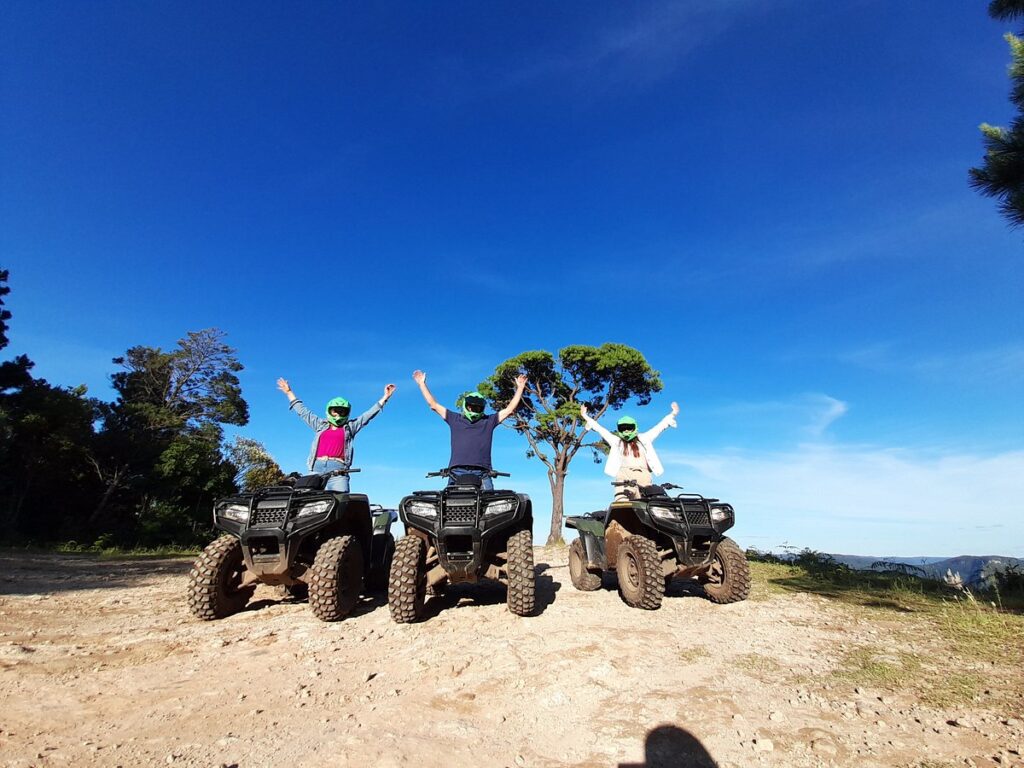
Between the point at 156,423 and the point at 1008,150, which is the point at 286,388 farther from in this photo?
the point at 156,423

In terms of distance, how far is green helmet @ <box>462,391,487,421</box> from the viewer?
659 cm

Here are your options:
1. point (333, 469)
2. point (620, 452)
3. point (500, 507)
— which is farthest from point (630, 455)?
point (333, 469)

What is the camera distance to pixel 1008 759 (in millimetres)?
2461

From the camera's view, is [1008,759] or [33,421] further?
[33,421]

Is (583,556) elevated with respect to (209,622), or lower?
elevated

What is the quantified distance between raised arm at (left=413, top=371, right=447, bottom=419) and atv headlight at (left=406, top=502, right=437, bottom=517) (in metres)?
1.49

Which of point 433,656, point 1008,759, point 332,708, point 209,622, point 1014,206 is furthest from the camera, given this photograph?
point 1014,206

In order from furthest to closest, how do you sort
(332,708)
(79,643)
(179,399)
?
(179,399), (79,643), (332,708)

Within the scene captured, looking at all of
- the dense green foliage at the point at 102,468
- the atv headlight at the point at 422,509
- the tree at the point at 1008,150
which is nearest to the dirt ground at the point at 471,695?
the atv headlight at the point at 422,509

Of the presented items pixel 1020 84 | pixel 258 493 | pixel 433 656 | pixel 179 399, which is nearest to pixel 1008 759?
pixel 433 656

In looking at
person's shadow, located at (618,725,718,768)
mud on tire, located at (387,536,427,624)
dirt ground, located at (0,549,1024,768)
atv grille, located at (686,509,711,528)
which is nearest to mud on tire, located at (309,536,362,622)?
dirt ground, located at (0,549,1024,768)

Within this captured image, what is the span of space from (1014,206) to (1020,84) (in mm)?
2312

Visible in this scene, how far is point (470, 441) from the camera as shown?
6.55 meters

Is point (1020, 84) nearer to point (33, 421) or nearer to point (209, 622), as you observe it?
point (209, 622)
